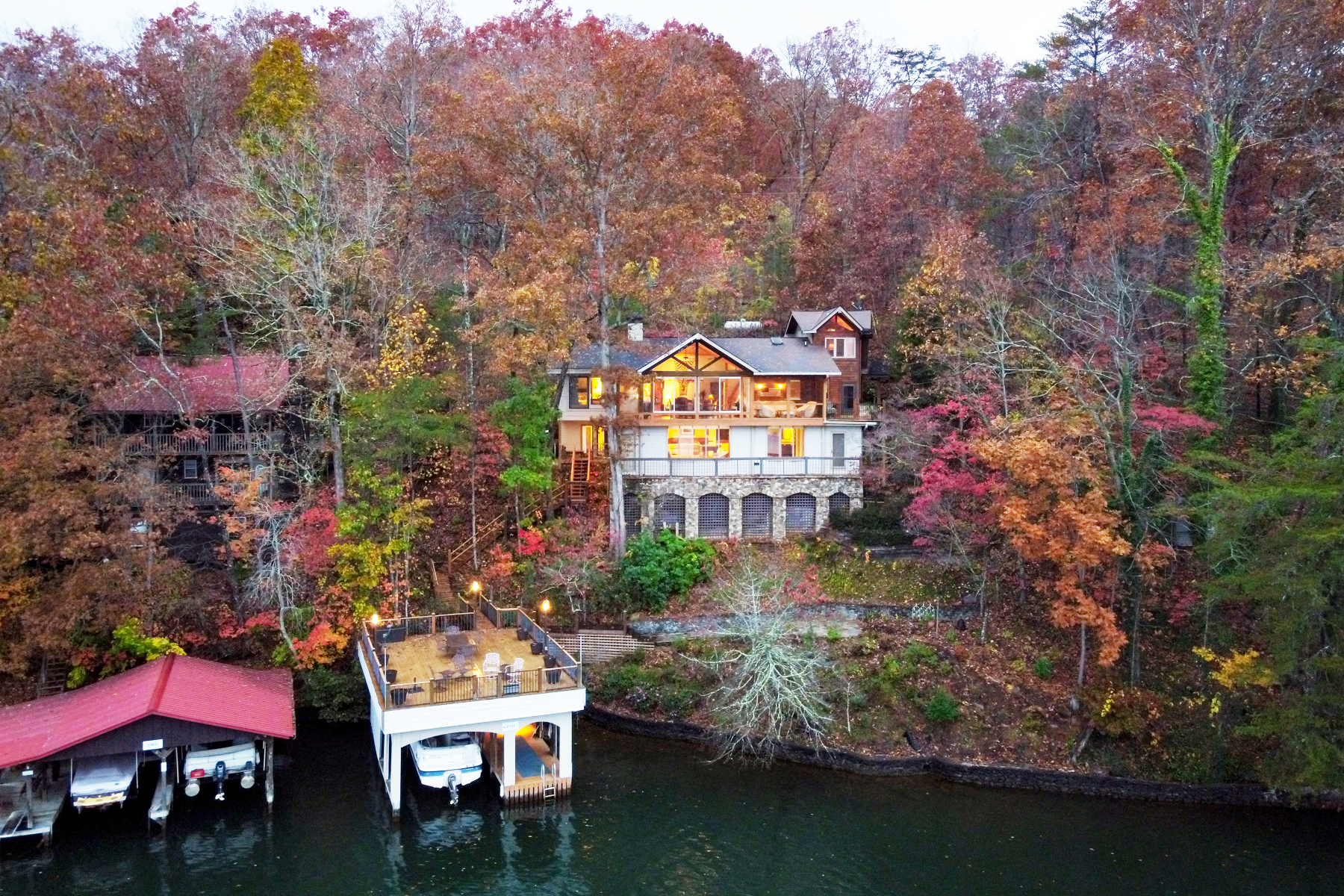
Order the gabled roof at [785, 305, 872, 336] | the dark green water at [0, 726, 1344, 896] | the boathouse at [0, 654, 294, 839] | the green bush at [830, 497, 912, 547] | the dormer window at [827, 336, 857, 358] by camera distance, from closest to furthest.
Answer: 1. the dark green water at [0, 726, 1344, 896]
2. the boathouse at [0, 654, 294, 839]
3. the green bush at [830, 497, 912, 547]
4. the gabled roof at [785, 305, 872, 336]
5. the dormer window at [827, 336, 857, 358]

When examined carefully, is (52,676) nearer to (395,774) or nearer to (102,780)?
(102,780)

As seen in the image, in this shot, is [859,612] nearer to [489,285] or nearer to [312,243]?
[489,285]

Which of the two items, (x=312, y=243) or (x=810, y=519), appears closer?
(x=312, y=243)

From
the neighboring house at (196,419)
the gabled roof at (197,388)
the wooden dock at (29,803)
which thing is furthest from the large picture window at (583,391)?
the wooden dock at (29,803)

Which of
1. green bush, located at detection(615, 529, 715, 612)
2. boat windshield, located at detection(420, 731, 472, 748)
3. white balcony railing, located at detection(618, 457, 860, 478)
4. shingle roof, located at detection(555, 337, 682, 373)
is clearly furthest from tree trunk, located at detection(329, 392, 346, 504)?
white balcony railing, located at detection(618, 457, 860, 478)

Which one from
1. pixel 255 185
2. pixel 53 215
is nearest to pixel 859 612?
pixel 255 185

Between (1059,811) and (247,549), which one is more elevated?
(247,549)

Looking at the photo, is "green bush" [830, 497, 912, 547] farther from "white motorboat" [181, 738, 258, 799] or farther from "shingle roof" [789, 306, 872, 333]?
"white motorboat" [181, 738, 258, 799]

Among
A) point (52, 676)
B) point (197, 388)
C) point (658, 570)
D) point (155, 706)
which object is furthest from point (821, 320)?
point (52, 676)
